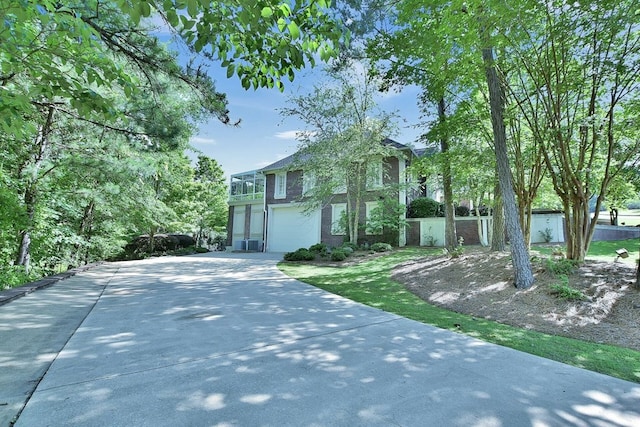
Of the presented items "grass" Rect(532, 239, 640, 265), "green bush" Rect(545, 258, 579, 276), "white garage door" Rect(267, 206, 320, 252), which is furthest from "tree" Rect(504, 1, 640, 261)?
"white garage door" Rect(267, 206, 320, 252)

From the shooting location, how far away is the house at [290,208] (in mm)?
15859

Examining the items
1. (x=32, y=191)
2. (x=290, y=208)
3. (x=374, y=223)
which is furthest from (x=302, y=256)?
(x=32, y=191)

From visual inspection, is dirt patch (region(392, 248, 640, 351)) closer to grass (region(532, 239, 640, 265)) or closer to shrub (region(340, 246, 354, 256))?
grass (region(532, 239, 640, 265))

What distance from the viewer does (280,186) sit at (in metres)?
20.4

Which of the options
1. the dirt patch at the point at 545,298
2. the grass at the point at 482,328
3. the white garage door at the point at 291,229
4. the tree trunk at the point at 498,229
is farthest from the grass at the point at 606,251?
the white garage door at the point at 291,229

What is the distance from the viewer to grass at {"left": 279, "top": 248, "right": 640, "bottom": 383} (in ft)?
10.3

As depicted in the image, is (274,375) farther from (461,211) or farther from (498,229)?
(461,211)

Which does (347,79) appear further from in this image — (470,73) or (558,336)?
(558,336)

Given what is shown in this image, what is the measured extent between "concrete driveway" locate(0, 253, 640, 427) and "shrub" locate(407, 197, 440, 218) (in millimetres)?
11830

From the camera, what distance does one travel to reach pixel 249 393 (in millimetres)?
2379

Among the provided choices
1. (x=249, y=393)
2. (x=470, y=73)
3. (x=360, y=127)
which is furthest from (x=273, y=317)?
(x=360, y=127)

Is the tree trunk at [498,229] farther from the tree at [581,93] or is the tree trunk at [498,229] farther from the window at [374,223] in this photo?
the window at [374,223]

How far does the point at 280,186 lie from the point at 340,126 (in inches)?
306

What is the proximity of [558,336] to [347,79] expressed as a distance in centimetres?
1185
